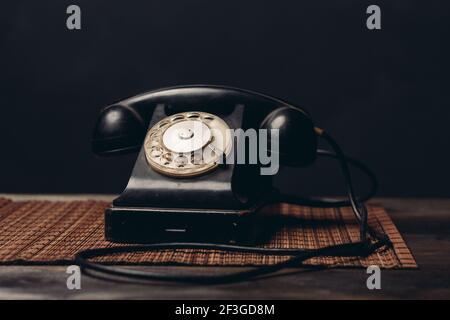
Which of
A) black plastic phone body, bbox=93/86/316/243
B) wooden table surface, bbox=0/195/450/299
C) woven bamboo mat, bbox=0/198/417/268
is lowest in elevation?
woven bamboo mat, bbox=0/198/417/268

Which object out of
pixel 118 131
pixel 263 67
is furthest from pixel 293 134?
pixel 263 67

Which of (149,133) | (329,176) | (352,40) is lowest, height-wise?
(329,176)

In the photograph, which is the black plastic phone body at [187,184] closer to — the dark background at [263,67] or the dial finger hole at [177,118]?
the dial finger hole at [177,118]

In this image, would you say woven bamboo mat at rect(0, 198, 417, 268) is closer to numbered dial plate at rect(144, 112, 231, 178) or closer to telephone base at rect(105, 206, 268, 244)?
telephone base at rect(105, 206, 268, 244)

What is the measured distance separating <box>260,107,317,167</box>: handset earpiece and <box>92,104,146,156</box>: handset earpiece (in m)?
0.23

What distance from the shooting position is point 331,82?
1.98 m

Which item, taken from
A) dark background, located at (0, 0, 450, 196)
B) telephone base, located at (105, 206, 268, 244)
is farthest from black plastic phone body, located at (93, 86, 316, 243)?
dark background, located at (0, 0, 450, 196)

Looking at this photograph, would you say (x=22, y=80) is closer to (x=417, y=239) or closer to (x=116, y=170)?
(x=116, y=170)

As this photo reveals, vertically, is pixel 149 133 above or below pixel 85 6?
below

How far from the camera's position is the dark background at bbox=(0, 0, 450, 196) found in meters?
1.96

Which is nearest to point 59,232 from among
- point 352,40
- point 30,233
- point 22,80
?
point 30,233

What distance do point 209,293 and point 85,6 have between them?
1.15 m
